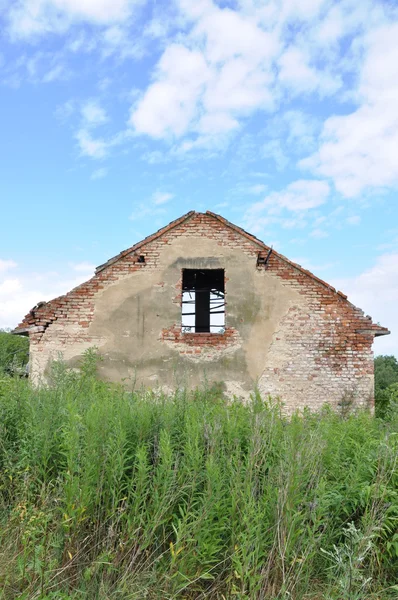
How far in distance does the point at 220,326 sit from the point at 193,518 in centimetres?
865

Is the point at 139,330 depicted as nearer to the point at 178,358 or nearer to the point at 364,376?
the point at 178,358

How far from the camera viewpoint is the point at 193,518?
3.63 meters

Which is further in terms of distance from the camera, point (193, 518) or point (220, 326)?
point (220, 326)

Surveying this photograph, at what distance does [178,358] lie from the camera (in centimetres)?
1160

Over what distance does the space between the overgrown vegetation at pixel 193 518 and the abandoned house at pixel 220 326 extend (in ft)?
23.6

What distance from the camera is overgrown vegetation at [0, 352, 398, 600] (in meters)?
3.27

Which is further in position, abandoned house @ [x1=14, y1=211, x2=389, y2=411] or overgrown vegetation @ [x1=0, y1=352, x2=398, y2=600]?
abandoned house @ [x1=14, y1=211, x2=389, y2=411]

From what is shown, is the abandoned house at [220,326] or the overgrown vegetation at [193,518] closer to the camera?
the overgrown vegetation at [193,518]

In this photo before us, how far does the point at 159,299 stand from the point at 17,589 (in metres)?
8.89

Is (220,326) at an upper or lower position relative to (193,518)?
upper

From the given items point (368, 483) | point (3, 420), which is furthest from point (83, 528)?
point (368, 483)

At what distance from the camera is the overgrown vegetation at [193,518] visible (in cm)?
327

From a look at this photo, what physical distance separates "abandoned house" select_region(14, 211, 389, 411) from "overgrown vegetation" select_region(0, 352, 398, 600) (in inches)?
284

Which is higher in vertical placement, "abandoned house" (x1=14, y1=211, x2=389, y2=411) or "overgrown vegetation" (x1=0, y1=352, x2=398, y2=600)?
"abandoned house" (x1=14, y1=211, x2=389, y2=411)
